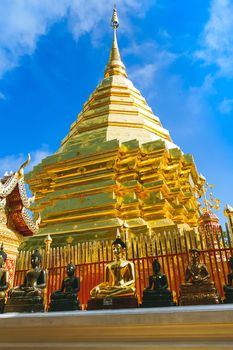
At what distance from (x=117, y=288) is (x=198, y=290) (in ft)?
4.31

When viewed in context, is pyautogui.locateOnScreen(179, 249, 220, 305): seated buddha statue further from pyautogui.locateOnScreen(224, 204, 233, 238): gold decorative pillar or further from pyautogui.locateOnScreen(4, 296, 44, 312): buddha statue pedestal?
pyautogui.locateOnScreen(4, 296, 44, 312): buddha statue pedestal

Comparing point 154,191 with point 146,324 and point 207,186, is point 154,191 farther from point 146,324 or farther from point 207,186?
point 146,324

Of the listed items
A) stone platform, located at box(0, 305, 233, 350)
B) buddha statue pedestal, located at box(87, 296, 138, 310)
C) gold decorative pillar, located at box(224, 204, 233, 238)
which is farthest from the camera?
gold decorative pillar, located at box(224, 204, 233, 238)

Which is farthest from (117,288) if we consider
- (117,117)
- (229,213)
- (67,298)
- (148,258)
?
(117,117)

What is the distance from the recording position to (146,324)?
3.19m

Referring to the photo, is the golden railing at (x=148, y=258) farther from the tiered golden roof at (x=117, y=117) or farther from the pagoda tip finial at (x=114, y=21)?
the pagoda tip finial at (x=114, y=21)

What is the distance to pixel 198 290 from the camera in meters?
4.89

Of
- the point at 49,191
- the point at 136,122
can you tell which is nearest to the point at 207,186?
the point at 136,122

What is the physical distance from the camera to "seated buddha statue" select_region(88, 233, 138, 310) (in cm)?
497

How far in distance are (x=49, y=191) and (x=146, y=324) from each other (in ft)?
31.2

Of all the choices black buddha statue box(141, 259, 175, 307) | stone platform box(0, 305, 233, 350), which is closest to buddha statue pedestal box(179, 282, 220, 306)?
black buddha statue box(141, 259, 175, 307)

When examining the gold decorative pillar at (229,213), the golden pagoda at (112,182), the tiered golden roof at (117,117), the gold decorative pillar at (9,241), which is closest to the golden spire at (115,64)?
the tiered golden roof at (117,117)

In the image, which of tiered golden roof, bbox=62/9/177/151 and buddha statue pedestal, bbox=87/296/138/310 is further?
tiered golden roof, bbox=62/9/177/151

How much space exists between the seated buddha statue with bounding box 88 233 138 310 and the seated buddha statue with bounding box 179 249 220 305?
812mm
